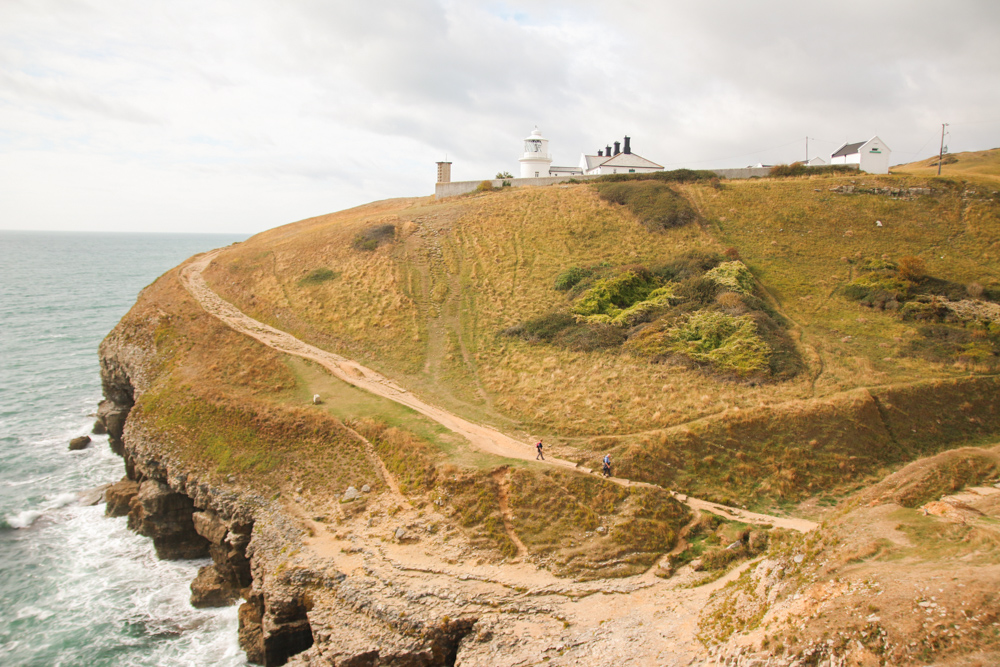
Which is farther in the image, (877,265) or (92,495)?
(877,265)

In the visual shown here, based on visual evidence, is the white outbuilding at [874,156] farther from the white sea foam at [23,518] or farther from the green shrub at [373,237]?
the white sea foam at [23,518]

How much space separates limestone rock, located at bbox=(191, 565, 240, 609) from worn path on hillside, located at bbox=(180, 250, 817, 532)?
39.2 ft

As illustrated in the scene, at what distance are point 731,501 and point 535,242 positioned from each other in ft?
106

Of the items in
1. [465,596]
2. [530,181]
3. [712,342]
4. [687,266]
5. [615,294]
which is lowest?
[465,596]

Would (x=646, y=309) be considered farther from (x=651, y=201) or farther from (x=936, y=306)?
(x=651, y=201)

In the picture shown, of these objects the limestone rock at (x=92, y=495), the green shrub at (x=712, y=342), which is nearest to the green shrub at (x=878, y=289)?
the green shrub at (x=712, y=342)

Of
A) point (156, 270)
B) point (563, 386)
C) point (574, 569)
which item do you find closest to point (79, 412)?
point (563, 386)

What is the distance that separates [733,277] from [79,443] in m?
49.4

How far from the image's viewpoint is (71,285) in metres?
109

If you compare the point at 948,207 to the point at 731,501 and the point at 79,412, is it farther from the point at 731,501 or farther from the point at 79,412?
the point at 79,412

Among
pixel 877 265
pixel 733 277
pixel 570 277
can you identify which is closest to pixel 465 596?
pixel 570 277

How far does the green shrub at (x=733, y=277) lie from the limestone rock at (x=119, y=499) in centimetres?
4023

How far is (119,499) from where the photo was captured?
30.4 meters

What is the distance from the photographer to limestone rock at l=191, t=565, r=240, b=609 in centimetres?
2341
